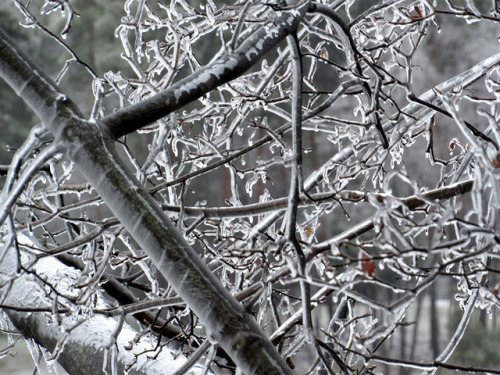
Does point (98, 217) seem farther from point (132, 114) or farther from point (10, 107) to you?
point (132, 114)

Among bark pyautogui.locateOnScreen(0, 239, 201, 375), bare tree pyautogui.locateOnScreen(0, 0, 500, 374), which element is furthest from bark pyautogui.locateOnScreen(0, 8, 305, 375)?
bark pyautogui.locateOnScreen(0, 239, 201, 375)

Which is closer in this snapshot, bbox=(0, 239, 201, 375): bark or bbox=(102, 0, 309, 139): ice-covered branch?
bbox=(102, 0, 309, 139): ice-covered branch

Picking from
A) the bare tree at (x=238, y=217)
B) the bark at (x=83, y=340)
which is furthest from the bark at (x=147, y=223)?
the bark at (x=83, y=340)

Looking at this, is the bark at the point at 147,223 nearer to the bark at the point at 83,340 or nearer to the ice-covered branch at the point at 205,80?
the ice-covered branch at the point at 205,80

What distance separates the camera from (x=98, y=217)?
11.3 m

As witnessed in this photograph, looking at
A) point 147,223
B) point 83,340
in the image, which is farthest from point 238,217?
point 83,340

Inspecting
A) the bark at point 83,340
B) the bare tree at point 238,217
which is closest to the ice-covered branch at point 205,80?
the bare tree at point 238,217

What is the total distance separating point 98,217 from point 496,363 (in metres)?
9.00

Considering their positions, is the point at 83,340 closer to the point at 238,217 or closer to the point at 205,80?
the point at 238,217

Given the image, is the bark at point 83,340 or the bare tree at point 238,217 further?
the bark at point 83,340

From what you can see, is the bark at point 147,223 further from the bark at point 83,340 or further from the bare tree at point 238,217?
the bark at point 83,340

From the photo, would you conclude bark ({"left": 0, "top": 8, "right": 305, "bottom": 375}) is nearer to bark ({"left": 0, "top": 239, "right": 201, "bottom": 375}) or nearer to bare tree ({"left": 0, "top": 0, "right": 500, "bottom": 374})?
bare tree ({"left": 0, "top": 0, "right": 500, "bottom": 374})

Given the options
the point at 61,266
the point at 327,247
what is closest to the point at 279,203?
the point at 327,247

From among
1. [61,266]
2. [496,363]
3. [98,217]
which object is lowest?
[496,363]
